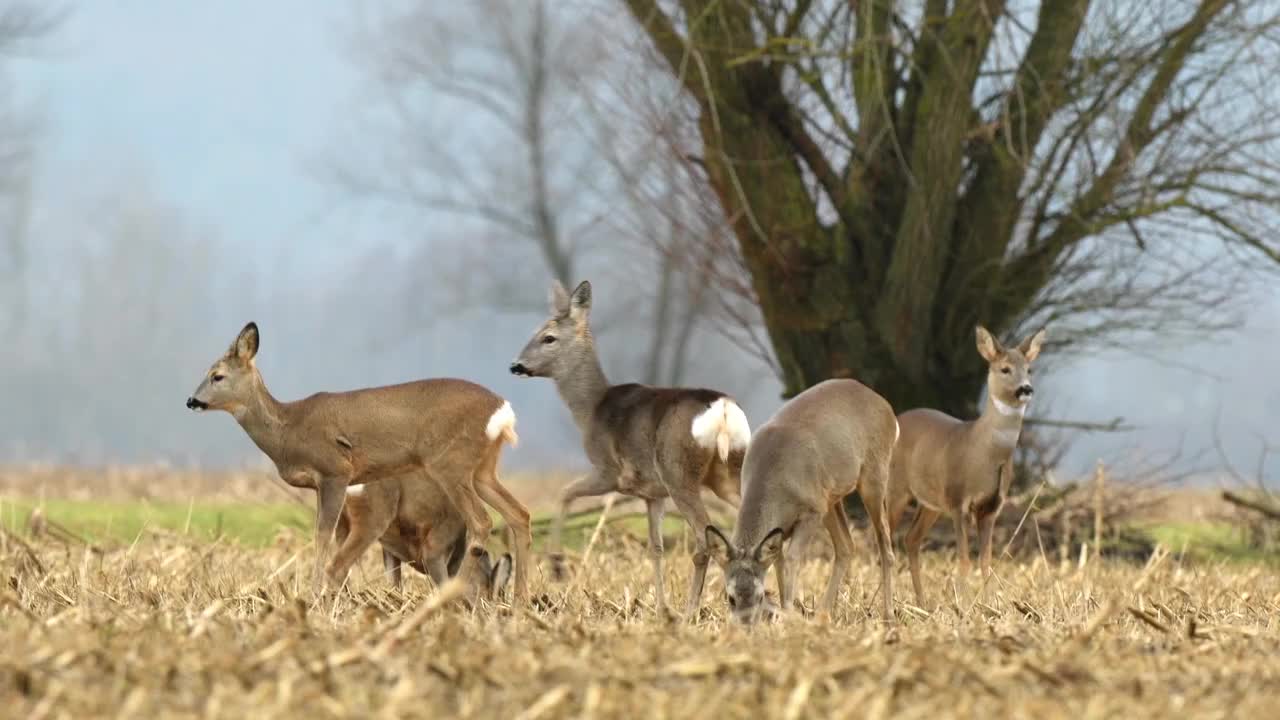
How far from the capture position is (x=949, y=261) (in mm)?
9523

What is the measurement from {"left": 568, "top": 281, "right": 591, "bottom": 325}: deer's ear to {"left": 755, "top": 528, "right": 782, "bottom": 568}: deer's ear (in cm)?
183

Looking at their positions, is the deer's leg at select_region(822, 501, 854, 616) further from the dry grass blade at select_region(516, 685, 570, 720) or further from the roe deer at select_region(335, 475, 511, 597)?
the dry grass blade at select_region(516, 685, 570, 720)

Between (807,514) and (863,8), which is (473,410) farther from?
(863,8)

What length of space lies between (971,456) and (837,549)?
69.3 inches

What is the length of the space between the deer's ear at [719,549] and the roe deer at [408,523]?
147 cm

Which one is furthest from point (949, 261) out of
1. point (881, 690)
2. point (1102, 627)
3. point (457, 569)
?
point (881, 690)

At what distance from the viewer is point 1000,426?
24.3ft

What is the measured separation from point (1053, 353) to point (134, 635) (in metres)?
6.81

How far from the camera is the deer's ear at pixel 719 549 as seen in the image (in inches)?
206

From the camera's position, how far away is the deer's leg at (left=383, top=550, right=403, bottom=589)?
22.1 ft

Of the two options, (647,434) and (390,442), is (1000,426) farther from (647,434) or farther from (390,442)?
(390,442)

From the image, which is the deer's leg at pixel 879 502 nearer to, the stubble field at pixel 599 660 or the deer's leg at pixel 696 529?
the stubble field at pixel 599 660

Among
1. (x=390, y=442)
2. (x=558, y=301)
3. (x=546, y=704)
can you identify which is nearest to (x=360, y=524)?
(x=390, y=442)

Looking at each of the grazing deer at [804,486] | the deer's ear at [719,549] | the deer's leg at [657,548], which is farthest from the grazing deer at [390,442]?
the grazing deer at [804,486]
